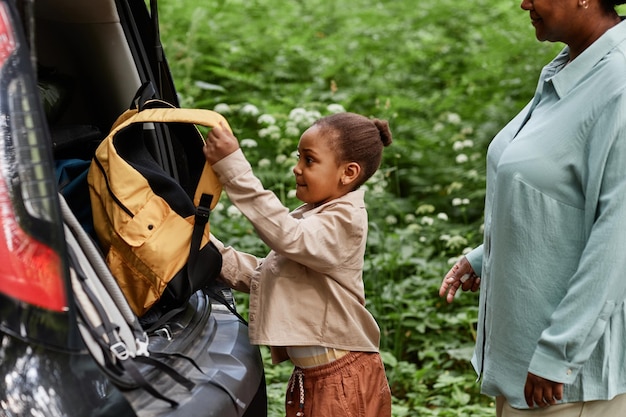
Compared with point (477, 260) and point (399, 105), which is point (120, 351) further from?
point (399, 105)

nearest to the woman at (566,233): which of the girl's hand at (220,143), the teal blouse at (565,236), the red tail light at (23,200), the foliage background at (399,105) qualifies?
the teal blouse at (565,236)

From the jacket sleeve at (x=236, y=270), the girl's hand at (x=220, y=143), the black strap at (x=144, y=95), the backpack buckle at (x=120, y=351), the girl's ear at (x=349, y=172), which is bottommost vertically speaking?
the jacket sleeve at (x=236, y=270)

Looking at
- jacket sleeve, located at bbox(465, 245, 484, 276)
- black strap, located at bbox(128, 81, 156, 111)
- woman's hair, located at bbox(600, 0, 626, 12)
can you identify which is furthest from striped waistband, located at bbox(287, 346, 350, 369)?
woman's hair, located at bbox(600, 0, 626, 12)

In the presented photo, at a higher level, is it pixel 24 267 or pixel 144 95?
pixel 144 95

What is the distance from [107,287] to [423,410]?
2.66 meters

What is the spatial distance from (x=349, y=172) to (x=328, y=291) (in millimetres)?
384

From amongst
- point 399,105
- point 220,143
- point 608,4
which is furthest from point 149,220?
point 399,105

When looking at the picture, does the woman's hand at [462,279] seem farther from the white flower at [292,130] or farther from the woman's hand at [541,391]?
the white flower at [292,130]

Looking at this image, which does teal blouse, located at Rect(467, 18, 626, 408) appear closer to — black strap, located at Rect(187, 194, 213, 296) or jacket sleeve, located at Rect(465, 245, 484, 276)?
jacket sleeve, located at Rect(465, 245, 484, 276)

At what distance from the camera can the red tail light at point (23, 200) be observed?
1865mm

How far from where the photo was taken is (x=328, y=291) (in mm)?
2879

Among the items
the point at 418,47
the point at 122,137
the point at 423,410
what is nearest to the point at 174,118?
the point at 122,137

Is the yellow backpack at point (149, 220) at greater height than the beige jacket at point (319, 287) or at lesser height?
greater

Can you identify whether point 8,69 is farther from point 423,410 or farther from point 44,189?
point 423,410
